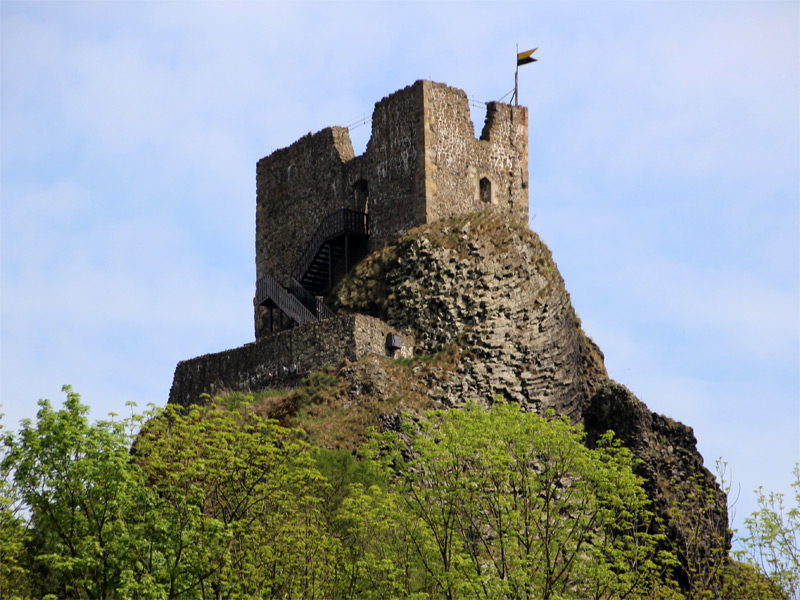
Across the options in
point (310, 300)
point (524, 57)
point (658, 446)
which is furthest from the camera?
point (524, 57)

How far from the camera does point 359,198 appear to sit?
59156 millimetres

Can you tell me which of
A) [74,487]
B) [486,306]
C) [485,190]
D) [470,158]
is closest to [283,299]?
[486,306]

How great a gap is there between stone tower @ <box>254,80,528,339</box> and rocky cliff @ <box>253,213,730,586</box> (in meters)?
1.91

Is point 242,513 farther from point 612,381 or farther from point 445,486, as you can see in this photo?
point 612,381

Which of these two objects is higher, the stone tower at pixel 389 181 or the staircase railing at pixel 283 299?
the stone tower at pixel 389 181

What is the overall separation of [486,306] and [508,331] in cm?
130

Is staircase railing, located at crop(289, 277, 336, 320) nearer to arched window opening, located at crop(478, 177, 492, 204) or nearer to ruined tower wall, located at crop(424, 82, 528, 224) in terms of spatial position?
ruined tower wall, located at crop(424, 82, 528, 224)

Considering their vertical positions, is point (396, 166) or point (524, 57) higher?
point (524, 57)

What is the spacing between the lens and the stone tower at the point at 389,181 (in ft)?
187

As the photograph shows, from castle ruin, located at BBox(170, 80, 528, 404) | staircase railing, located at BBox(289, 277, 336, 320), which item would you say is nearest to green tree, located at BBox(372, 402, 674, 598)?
castle ruin, located at BBox(170, 80, 528, 404)

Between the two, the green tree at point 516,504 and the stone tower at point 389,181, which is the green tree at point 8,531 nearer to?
the green tree at point 516,504

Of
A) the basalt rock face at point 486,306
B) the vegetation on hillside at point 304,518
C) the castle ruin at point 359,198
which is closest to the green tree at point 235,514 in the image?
the vegetation on hillside at point 304,518

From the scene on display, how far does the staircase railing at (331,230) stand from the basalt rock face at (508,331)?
275 cm

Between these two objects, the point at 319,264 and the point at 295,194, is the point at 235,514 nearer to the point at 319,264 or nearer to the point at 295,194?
the point at 319,264
